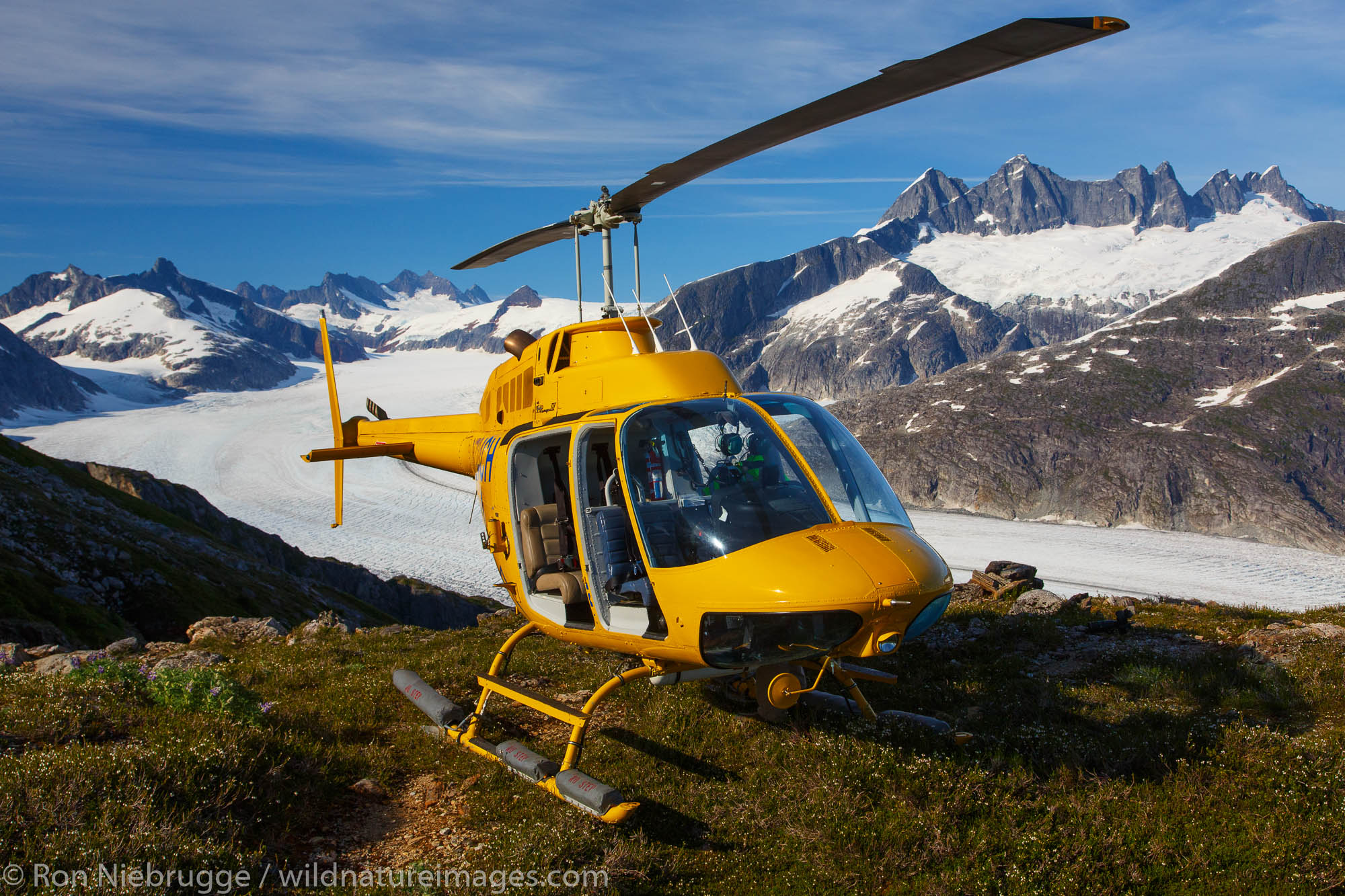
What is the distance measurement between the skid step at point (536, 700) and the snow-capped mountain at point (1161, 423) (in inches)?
4979

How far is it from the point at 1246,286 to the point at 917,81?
686ft

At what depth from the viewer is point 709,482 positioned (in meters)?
6.12

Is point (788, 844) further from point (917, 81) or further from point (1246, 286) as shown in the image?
point (1246, 286)

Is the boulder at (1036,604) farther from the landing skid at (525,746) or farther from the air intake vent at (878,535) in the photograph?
the landing skid at (525,746)

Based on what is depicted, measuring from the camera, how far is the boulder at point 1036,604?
11.8 m

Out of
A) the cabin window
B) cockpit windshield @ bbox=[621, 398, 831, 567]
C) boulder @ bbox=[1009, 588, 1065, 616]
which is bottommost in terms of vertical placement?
boulder @ bbox=[1009, 588, 1065, 616]

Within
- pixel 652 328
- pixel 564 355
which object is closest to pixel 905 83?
pixel 652 328

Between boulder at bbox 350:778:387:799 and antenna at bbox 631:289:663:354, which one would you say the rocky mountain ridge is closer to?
boulder at bbox 350:778:387:799

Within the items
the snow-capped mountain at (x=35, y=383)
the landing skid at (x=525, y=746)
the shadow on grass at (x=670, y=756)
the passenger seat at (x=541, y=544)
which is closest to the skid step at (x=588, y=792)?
the landing skid at (x=525, y=746)

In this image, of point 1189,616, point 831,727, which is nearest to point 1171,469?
point 1189,616

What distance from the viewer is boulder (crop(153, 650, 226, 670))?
9197mm

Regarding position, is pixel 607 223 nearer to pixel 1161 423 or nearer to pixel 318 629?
pixel 318 629

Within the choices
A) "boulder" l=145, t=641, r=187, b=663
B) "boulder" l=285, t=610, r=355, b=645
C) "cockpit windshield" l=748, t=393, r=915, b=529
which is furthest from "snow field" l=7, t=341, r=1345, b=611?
"cockpit windshield" l=748, t=393, r=915, b=529

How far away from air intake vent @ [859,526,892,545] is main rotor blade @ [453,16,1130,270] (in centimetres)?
316
